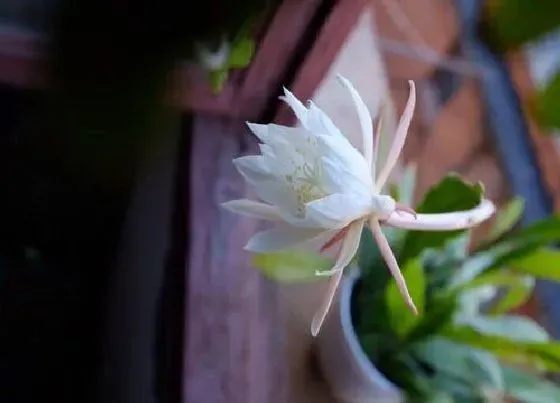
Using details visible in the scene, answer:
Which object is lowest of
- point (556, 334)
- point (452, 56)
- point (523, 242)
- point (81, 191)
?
point (556, 334)

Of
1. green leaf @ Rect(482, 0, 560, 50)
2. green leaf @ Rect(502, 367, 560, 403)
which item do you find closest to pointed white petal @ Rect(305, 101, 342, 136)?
green leaf @ Rect(482, 0, 560, 50)

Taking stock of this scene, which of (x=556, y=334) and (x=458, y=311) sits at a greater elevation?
(x=458, y=311)

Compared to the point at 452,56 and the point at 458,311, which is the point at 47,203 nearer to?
the point at 458,311

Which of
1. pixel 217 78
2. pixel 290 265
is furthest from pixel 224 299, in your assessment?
pixel 217 78

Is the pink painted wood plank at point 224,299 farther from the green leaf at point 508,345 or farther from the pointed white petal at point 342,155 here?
the pointed white petal at point 342,155

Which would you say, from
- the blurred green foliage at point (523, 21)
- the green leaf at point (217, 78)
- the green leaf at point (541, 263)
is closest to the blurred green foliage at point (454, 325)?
the green leaf at point (541, 263)

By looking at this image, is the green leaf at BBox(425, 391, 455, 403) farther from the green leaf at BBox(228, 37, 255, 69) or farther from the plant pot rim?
the green leaf at BBox(228, 37, 255, 69)

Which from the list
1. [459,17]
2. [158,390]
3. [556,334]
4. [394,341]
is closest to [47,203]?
[158,390]
